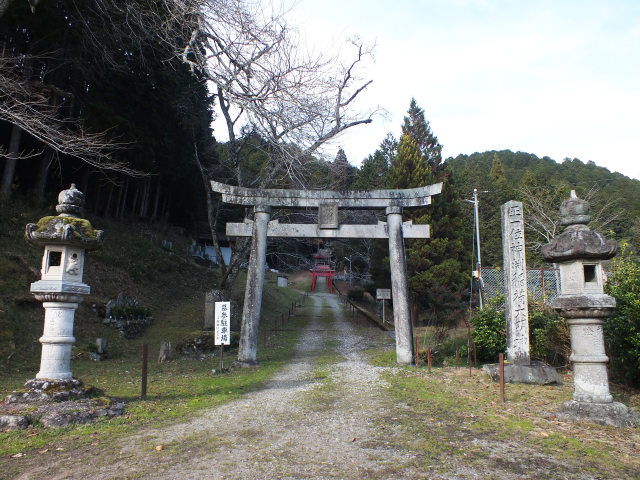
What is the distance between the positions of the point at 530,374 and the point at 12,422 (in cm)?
815

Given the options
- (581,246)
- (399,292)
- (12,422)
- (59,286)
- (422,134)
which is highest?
(422,134)

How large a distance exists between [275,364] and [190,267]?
1483 cm

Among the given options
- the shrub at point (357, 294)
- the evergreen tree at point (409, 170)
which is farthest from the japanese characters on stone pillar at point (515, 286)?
the shrub at point (357, 294)

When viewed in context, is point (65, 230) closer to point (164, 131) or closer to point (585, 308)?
point (585, 308)

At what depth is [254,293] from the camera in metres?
10.4

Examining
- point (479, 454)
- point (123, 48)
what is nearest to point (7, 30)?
point (123, 48)

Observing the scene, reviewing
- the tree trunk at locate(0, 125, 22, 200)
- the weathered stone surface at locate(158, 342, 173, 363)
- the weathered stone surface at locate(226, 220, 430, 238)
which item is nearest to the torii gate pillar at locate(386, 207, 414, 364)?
the weathered stone surface at locate(226, 220, 430, 238)

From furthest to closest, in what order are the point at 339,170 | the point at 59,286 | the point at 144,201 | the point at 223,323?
the point at 144,201
the point at 339,170
the point at 223,323
the point at 59,286

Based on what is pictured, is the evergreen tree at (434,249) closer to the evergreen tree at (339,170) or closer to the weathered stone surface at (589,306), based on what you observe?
the evergreen tree at (339,170)

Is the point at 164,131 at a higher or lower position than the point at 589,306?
higher

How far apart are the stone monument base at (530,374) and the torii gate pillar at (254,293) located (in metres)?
5.59

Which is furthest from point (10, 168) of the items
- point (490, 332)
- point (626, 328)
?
point (626, 328)

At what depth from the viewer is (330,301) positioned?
1470 inches

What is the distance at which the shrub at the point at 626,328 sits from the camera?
634 cm
